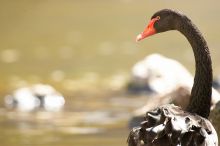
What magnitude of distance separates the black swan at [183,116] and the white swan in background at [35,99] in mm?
5693

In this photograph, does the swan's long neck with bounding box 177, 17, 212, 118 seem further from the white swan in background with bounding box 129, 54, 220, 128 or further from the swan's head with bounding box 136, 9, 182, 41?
the white swan in background with bounding box 129, 54, 220, 128

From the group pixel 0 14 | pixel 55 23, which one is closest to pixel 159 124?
pixel 55 23

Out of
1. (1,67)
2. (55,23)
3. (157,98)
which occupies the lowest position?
(157,98)

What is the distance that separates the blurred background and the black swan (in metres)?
3.03

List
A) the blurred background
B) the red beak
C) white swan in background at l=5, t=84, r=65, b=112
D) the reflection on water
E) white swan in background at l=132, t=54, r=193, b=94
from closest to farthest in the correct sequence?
the red beak, the reflection on water, the blurred background, white swan in background at l=132, t=54, r=193, b=94, white swan in background at l=5, t=84, r=65, b=112

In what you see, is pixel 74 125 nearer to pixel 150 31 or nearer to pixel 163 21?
pixel 150 31

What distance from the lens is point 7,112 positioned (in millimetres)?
12367

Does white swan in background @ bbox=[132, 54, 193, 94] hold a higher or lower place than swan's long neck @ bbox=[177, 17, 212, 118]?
higher

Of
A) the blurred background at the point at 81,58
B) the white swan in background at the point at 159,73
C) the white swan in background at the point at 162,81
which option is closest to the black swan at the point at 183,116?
the white swan in background at the point at 162,81

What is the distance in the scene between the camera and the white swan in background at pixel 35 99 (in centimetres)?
1280

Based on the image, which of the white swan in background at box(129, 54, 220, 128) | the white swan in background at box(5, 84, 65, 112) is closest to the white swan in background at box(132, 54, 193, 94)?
the white swan in background at box(129, 54, 220, 128)

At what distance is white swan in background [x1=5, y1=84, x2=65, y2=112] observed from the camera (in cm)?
1280

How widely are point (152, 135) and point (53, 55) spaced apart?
35.9 ft

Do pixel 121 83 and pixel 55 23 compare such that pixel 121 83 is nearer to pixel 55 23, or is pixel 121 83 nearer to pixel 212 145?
pixel 55 23
